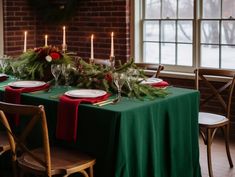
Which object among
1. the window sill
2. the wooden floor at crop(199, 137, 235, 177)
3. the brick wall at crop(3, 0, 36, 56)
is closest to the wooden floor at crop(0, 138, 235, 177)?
the wooden floor at crop(199, 137, 235, 177)

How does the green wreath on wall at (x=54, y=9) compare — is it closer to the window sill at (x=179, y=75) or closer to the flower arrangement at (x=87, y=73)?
the window sill at (x=179, y=75)

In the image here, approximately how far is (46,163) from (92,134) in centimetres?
37

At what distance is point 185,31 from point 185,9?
0.82 ft

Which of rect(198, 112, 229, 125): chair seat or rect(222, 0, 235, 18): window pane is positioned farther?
rect(222, 0, 235, 18): window pane

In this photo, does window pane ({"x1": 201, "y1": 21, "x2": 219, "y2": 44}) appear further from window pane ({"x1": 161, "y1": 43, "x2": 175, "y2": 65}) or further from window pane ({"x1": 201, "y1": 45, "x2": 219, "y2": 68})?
window pane ({"x1": 161, "y1": 43, "x2": 175, "y2": 65})

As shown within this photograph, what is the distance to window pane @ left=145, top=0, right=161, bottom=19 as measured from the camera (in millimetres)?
5398

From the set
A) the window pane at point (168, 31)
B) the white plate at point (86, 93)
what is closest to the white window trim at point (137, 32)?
the window pane at point (168, 31)

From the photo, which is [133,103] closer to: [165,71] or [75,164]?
[75,164]

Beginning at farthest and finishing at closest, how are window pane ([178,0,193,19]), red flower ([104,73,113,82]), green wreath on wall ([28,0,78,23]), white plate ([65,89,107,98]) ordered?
green wreath on wall ([28,0,78,23]) < window pane ([178,0,193,19]) < red flower ([104,73,113,82]) < white plate ([65,89,107,98])

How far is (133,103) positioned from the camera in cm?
292

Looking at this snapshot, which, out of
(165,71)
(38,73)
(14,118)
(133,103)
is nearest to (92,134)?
(133,103)

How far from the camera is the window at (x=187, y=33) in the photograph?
4.90 m

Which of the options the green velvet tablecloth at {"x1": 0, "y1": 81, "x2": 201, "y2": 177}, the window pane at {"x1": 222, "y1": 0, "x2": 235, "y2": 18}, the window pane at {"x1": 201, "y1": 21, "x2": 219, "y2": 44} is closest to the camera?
the green velvet tablecloth at {"x1": 0, "y1": 81, "x2": 201, "y2": 177}

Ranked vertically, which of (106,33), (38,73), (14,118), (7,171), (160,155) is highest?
(106,33)
